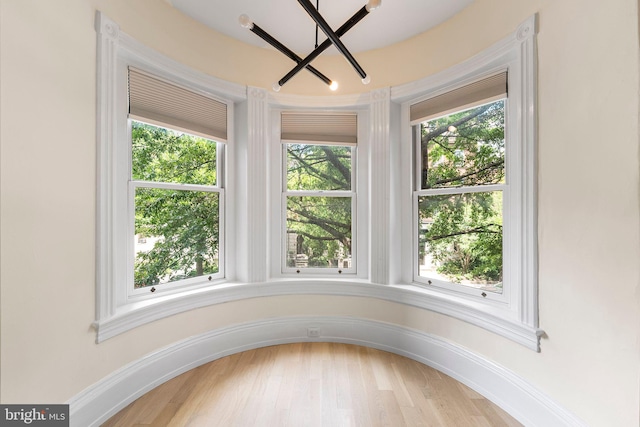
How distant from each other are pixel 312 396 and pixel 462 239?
5.10 ft

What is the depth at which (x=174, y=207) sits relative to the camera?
217 centimetres

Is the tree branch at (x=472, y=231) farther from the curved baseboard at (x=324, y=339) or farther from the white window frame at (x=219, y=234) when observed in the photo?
the white window frame at (x=219, y=234)

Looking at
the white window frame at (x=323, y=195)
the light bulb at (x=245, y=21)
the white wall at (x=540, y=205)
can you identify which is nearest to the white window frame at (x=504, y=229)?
the white wall at (x=540, y=205)

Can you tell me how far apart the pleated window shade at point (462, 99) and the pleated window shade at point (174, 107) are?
170 centimetres

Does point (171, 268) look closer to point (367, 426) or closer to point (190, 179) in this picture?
point (190, 179)

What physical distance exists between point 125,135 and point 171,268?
102 cm

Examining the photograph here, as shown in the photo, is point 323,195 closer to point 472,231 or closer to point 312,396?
point 472,231

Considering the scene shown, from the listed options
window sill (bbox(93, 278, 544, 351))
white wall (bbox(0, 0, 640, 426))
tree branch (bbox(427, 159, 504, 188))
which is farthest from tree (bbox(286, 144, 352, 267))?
white wall (bbox(0, 0, 640, 426))

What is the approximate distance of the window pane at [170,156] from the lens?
1.98m

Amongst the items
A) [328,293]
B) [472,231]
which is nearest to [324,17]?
[472,231]

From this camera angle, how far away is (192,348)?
2145mm

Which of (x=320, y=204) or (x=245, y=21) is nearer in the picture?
(x=245, y=21)

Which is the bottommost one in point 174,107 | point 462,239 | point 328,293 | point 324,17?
point 328,293

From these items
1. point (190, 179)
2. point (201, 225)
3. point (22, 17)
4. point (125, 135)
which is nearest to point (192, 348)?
point (201, 225)
